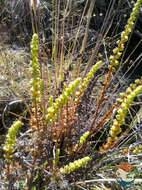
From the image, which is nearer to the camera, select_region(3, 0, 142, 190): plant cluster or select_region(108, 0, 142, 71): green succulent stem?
select_region(3, 0, 142, 190): plant cluster

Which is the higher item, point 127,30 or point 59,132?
point 127,30

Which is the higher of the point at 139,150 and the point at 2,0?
the point at 2,0

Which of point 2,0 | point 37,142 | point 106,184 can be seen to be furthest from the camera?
point 2,0

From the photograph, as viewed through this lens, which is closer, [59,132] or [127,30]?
[127,30]

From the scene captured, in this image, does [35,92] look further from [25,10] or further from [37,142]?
[25,10]

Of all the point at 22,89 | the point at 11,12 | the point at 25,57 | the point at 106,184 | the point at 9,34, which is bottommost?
the point at 106,184

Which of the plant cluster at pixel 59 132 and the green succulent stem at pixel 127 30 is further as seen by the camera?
the green succulent stem at pixel 127 30

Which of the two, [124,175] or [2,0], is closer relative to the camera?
[124,175]

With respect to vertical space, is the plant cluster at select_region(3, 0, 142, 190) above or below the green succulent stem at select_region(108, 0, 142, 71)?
below

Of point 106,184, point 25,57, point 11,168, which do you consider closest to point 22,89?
point 25,57

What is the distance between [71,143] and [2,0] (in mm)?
1971

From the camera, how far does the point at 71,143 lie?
122 centimetres

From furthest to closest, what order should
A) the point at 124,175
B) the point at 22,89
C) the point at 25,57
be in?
the point at 25,57, the point at 22,89, the point at 124,175

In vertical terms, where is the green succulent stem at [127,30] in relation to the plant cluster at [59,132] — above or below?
above
